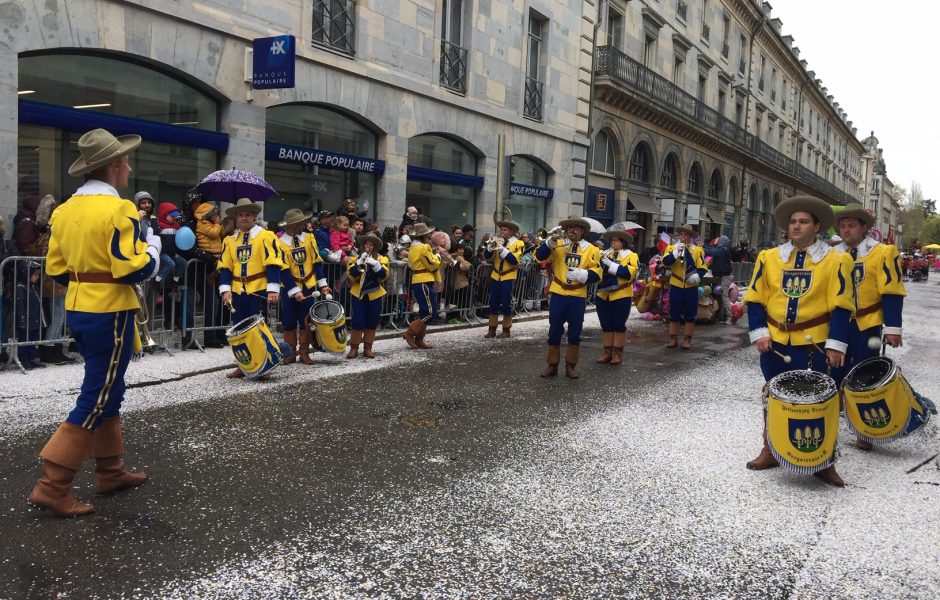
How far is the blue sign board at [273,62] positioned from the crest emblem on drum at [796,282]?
8.82 meters

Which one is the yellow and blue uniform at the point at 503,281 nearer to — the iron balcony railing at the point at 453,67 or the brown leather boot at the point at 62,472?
the iron balcony railing at the point at 453,67

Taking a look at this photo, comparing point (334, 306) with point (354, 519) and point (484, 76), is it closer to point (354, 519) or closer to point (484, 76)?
point (354, 519)

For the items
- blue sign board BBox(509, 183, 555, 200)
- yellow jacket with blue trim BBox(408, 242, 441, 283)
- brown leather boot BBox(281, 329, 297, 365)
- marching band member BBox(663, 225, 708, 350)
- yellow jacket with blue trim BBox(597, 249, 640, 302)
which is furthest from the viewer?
blue sign board BBox(509, 183, 555, 200)

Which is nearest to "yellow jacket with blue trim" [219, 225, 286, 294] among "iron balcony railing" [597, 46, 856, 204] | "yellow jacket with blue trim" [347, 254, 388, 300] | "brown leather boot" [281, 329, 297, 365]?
"brown leather boot" [281, 329, 297, 365]

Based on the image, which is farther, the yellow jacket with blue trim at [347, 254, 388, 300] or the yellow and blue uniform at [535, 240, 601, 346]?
the yellow jacket with blue trim at [347, 254, 388, 300]

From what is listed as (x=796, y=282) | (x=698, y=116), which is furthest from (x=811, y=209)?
(x=698, y=116)

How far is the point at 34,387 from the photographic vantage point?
6.74m

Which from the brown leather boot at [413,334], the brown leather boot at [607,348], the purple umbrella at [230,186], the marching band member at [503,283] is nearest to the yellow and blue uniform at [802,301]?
the brown leather boot at [607,348]

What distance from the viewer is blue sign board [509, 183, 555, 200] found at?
19484mm

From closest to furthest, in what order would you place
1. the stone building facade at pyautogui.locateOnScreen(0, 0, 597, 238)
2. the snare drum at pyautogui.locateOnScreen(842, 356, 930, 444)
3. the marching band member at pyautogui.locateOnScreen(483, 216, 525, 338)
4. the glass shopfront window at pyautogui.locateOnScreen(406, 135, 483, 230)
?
the snare drum at pyautogui.locateOnScreen(842, 356, 930, 444) → the stone building facade at pyautogui.locateOnScreen(0, 0, 597, 238) → the marching band member at pyautogui.locateOnScreen(483, 216, 525, 338) → the glass shopfront window at pyautogui.locateOnScreen(406, 135, 483, 230)

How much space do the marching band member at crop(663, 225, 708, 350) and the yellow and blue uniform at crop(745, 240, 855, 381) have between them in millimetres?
5813

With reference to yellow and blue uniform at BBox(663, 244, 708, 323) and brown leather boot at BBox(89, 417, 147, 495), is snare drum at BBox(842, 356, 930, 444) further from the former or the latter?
yellow and blue uniform at BBox(663, 244, 708, 323)

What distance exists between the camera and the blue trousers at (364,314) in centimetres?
927

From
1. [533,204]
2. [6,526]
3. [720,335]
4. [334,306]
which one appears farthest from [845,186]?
[6,526]
